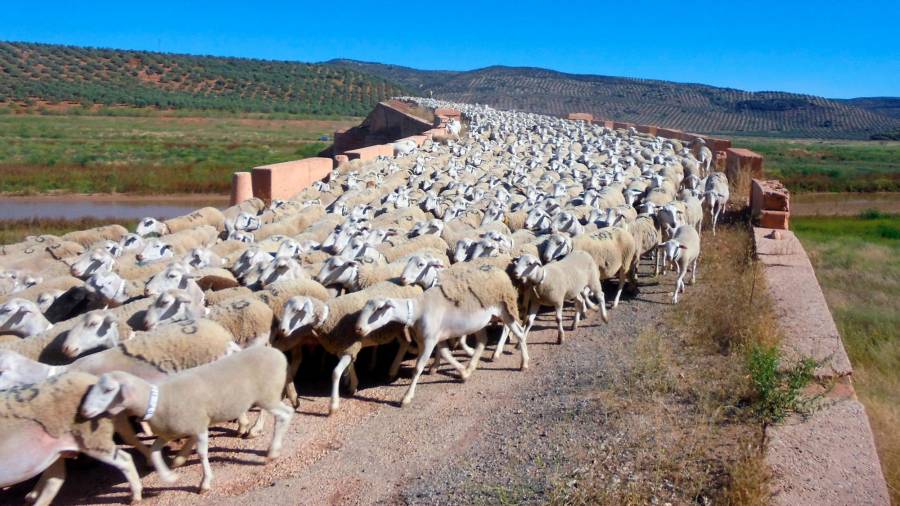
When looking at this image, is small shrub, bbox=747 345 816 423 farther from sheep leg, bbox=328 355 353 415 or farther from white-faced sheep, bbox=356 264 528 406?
sheep leg, bbox=328 355 353 415

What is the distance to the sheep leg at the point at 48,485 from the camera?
18.1ft

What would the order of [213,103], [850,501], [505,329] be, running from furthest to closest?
[213,103] < [505,329] < [850,501]

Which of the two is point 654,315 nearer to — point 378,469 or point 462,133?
point 378,469

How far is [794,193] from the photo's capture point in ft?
135

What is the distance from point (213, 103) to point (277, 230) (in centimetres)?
8249

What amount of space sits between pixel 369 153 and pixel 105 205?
18.1 m

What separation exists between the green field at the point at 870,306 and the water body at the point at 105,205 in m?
24.1

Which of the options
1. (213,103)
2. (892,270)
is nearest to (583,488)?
(892,270)

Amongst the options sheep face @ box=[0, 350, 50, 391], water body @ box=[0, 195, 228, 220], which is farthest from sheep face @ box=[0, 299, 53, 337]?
water body @ box=[0, 195, 228, 220]

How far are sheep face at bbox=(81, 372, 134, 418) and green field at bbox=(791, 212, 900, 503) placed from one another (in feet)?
18.7

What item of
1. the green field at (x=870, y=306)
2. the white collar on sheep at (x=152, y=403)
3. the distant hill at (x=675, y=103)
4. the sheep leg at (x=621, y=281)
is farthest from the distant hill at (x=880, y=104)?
the white collar on sheep at (x=152, y=403)

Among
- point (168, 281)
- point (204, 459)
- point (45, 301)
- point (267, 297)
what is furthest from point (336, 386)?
point (45, 301)

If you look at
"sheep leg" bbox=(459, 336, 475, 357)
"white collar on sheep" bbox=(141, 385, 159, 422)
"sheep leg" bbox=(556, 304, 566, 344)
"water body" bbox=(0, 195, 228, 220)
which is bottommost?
"water body" bbox=(0, 195, 228, 220)

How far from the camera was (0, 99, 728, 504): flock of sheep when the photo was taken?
221 inches
